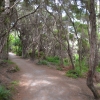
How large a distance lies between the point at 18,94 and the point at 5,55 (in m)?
11.8

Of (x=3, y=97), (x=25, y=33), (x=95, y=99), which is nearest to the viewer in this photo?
(x=3, y=97)

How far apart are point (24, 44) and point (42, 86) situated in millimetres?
16782

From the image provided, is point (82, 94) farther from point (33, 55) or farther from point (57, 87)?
point (33, 55)

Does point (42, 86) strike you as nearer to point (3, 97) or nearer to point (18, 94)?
point (18, 94)

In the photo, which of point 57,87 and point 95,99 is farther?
point 57,87

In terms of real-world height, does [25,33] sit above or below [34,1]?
below

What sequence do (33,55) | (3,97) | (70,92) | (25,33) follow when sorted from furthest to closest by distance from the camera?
Result: (25,33) < (33,55) < (70,92) < (3,97)

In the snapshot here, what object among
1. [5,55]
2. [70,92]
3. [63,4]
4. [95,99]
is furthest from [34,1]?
[95,99]

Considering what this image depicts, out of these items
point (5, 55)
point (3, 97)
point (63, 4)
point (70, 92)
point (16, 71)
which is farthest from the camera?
point (5, 55)

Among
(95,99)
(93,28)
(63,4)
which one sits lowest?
(95,99)

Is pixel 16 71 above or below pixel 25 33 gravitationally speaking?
below

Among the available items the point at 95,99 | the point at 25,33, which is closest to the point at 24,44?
the point at 25,33

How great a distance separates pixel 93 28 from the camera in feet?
27.9

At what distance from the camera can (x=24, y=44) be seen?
26672 millimetres
